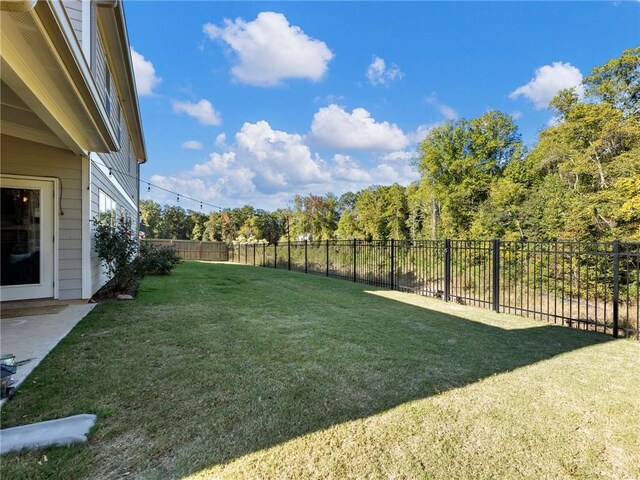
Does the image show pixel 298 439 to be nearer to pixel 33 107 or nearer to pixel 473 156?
pixel 33 107

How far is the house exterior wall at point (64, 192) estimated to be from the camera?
17.3 feet

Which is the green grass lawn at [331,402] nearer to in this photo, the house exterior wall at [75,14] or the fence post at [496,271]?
the fence post at [496,271]

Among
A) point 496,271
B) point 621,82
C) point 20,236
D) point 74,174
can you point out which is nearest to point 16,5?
point 74,174

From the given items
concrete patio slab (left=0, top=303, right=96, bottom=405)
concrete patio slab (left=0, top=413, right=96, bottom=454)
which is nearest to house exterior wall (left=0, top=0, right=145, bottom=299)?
concrete patio slab (left=0, top=303, right=96, bottom=405)

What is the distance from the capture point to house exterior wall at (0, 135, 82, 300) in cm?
526

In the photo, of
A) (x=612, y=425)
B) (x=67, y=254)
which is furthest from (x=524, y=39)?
(x=67, y=254)

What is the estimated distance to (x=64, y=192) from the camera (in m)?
5.48

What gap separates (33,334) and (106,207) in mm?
4351

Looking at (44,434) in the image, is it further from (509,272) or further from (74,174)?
(509,272)

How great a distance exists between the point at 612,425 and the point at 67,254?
718 centimetres

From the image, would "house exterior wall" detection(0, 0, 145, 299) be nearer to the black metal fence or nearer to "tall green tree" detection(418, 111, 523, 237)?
the black metal fence

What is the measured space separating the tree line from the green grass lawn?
30.2 ft

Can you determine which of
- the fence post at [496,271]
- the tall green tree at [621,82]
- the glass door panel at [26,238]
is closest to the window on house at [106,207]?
the glass door panel at [26,238]

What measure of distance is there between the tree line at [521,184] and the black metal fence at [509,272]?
1708mm
